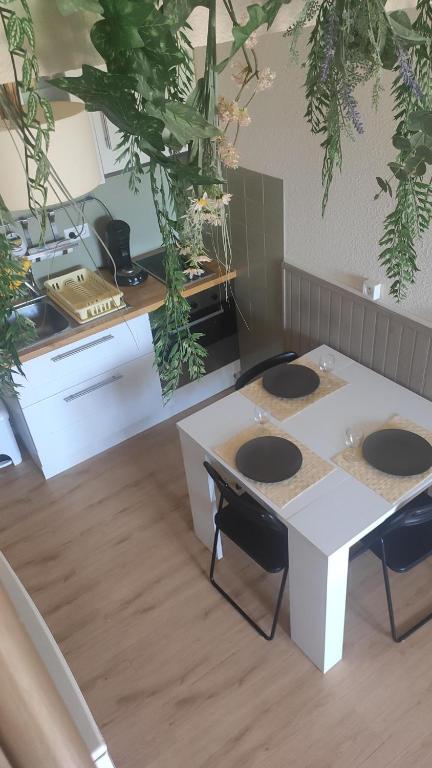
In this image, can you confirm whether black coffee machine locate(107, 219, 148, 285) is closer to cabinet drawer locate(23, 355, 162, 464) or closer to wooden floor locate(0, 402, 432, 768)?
cabinet drawer locate(23, 355, 162, 464)

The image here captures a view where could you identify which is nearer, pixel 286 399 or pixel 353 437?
pixel 353 437

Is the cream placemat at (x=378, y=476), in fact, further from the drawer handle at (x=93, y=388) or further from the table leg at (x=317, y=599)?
the drawer handle at (x=93, y=388)

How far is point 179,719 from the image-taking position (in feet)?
7.07

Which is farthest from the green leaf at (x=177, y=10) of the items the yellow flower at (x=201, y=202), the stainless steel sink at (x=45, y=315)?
the stainless steel sink at (x=45, y=315)

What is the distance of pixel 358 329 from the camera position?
264 cm

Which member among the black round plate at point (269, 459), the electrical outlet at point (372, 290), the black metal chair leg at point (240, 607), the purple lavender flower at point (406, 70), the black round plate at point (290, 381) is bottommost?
the black metal chair leg at point (240, 607)

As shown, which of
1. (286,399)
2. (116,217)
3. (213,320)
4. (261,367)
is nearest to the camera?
(286,399)

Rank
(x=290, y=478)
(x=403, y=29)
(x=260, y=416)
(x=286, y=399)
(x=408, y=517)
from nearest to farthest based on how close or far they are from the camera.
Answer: (x=403, y=29) < (x=408, y=517) < (x=290, y=478) < (x=260, y=416) < (x=286, y=399)

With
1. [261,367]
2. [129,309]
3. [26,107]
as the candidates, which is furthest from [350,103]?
[129,309]

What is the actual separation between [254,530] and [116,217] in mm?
1942

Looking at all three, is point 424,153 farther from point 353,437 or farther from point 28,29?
point 353,437

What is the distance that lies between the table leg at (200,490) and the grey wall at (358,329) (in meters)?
0.92

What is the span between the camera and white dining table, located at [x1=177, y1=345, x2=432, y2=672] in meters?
1.90

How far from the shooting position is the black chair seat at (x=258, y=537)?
6.96ft
